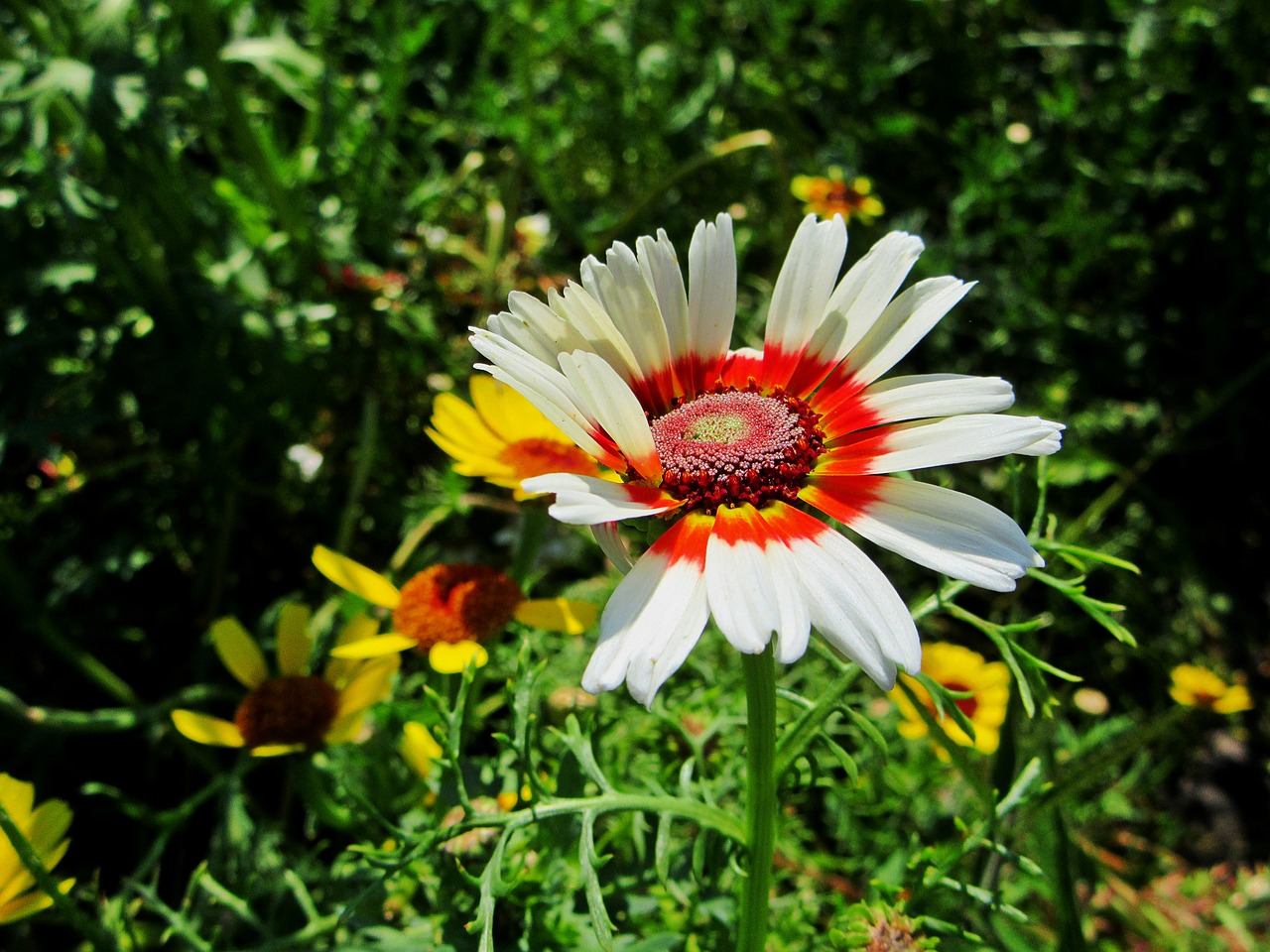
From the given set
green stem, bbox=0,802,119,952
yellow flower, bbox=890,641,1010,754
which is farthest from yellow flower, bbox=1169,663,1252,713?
green stem, bbox=0,802,119,952

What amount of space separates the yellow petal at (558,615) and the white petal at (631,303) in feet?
1.20

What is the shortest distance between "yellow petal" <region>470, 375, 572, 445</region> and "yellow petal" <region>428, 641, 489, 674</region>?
0.29 m

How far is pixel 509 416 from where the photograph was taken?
4.50 feet

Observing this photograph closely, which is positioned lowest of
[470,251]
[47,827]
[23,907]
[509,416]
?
[23,907]

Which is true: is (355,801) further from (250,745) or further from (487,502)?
(487,502)

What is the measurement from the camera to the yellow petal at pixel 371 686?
143 cm

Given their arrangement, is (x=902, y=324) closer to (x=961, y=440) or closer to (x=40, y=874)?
(x=961, y=440)

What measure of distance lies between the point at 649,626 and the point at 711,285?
1.34 feet

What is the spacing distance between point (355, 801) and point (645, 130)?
2.34m

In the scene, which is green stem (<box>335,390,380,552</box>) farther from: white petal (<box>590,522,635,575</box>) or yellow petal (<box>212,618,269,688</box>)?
white petal (<box>590,522,635,575</box>)

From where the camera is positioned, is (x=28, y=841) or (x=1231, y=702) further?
(x=1231, y=702)

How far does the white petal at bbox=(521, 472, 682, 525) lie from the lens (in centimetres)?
75

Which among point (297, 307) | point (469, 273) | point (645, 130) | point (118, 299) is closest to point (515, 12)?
point (645, 130)

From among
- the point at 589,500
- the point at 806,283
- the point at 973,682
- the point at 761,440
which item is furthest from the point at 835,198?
the point at 589,500
